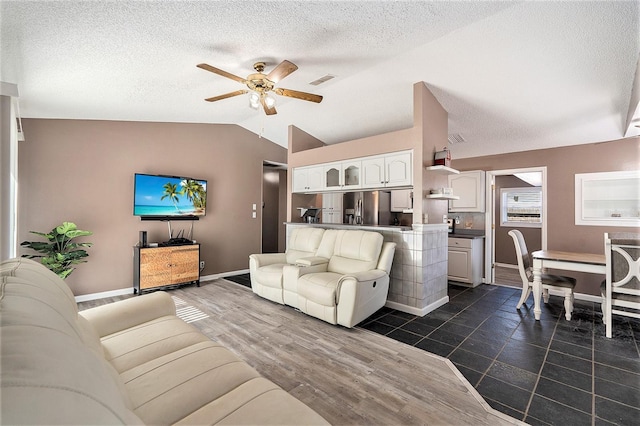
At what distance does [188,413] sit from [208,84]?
3.35m

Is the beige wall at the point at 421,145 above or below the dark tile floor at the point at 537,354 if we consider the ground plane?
above

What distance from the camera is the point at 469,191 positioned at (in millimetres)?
5141

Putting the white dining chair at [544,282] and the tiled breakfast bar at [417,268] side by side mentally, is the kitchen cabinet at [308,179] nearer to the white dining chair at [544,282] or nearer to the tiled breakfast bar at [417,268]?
the tiled breakfast bar at [417,268]

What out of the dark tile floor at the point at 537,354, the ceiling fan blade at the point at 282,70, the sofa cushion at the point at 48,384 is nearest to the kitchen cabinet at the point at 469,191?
the dark tile floor at the point at 537,354

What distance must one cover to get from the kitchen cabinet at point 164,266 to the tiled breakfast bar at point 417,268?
2.99 meters

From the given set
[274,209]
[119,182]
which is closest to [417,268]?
[274,209]

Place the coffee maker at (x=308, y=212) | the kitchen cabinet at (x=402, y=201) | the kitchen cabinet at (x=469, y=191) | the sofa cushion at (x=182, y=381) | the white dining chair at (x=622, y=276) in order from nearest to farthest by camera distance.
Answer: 1. the sofa cushion at (x=182, y=381)
2. the white dining chair at (x=622, y=276)
3. the kitchen cabinet at (x=469, y=191)
4. the kitchen cabinet at (x=402, y=201)
5. the coffee maker at (x=308, y=212)

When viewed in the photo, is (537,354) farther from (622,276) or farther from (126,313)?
→ (126,313)

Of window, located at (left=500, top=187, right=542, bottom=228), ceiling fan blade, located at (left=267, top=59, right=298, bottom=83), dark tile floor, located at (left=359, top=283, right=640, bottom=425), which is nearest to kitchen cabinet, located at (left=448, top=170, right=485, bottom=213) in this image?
dark tile floor, located at (left=359, top=283, right=640, bottom=425)

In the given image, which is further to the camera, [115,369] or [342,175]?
[342,175]

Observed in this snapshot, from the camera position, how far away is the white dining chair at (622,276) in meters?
2.71

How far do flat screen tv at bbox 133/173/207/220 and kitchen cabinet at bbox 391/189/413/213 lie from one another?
375 cm

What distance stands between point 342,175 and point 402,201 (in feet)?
6.50

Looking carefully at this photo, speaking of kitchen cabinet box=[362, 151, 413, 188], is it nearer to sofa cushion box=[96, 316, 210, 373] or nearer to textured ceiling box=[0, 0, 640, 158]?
textured ceiling box=[0, 0, 640, 158]
